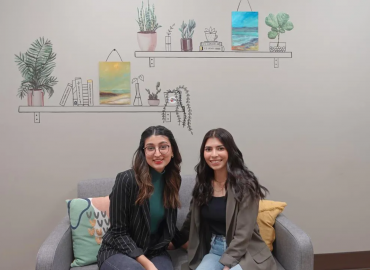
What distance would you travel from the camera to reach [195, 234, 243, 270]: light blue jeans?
6.64 feet

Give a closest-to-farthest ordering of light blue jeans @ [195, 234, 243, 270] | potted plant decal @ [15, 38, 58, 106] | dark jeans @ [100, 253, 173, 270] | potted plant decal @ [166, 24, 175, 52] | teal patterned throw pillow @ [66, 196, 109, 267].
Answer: dark jeans @ [100, 253, 173, 270]
light blue jeans @ [195, 234, 243, 270]
teal patterned throw pillow @ [66, 196, 109, 267]
potted plant decal @ [15, 38, 58, 106]
potted plant decal @ [166, 24, 175, 52]

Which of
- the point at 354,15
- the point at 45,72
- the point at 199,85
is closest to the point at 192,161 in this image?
the point at 199,85

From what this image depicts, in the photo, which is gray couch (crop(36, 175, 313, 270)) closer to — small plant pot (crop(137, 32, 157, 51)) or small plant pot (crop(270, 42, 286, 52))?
small plant pot (crop(137, 32, 157, 51))

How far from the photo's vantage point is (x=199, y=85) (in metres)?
2.79

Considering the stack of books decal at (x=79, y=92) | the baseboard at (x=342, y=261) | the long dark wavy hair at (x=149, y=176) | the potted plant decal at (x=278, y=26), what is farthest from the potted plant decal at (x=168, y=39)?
the baseboard at (x=342, y=261)

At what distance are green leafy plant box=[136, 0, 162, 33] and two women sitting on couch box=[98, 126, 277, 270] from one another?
951 mm

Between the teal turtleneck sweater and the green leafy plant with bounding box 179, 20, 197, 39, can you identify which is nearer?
the teal turtleneck sweater

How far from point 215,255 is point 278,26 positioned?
1758mm

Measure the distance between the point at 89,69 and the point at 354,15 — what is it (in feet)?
6.87

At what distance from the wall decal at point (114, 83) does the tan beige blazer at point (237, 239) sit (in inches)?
39.8

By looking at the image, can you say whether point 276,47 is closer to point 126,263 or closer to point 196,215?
point 196,215

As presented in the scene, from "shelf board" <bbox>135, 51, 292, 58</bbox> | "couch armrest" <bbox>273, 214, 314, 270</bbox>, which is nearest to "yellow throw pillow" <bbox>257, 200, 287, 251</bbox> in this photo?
"couch armrest" <bbox>273, 214, 314, 270</bbox>

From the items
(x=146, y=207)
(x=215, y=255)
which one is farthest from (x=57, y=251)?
(x=215, y=255)

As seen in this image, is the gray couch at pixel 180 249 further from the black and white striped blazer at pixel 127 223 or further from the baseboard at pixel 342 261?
the baseboard at pixel 342 261
